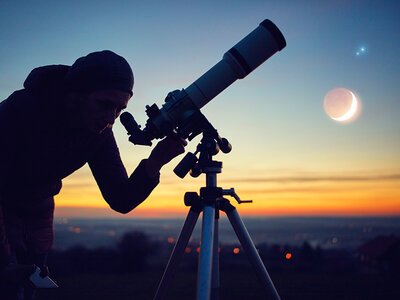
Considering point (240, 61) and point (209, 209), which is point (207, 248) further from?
point (240, 61)

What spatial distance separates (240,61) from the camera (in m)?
2.99

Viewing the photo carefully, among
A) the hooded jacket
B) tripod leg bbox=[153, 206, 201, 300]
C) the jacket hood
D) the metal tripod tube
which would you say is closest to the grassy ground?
tripod leg bbox=[153, 206, 201, 300]

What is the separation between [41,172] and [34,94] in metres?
0.57

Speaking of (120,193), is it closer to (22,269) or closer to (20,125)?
(20,125)

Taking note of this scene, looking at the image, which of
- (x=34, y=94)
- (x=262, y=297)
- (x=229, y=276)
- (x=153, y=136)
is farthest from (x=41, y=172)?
(x=229, y=276)

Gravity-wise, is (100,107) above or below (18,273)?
above

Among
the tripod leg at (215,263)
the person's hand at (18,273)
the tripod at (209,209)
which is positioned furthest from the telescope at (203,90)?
the person's hand at (18,273)

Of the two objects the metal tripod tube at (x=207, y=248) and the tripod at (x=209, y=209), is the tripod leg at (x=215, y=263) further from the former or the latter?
the metal tripod tube at (x=207, y=248)

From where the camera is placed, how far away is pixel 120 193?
299cm

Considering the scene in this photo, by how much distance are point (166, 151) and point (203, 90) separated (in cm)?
62

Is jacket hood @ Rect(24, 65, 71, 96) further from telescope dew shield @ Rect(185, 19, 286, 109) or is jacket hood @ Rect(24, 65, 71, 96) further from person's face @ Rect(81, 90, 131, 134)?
telescope dew shield @ Rect(185, 19, 286, 109)

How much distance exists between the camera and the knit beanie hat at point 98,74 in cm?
256

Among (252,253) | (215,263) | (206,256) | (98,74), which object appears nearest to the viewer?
(206,256)

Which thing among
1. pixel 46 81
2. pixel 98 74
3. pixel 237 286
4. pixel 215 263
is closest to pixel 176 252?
pixel 215 263
